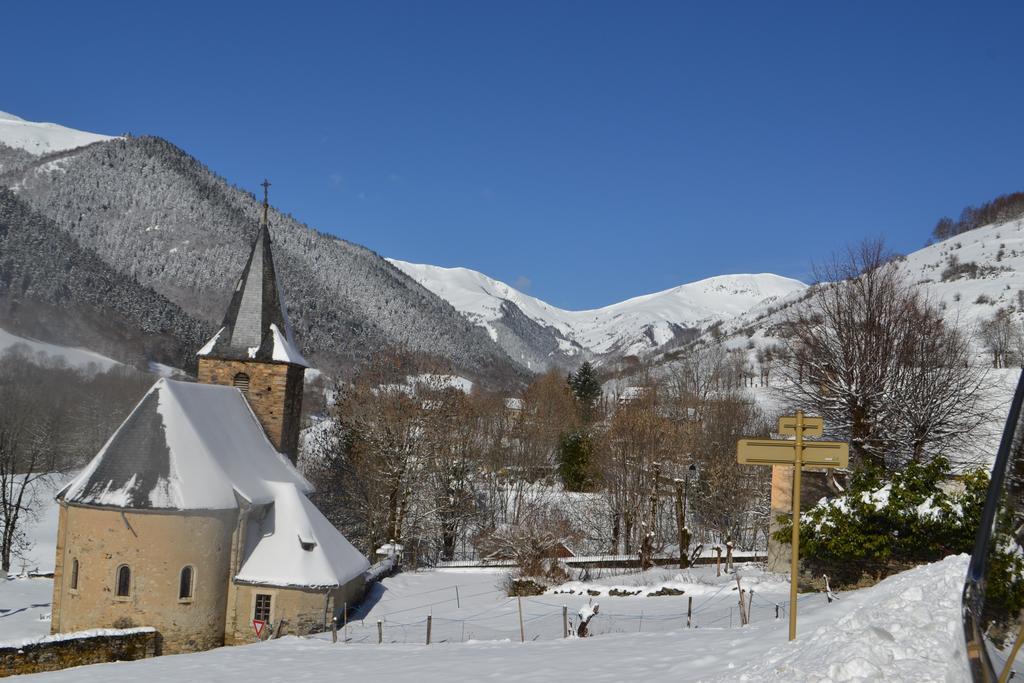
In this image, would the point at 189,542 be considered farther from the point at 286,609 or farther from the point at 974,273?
the point at 974,273

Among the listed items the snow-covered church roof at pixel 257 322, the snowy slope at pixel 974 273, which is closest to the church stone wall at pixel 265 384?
the snow-covered church roof at pixel 257 322

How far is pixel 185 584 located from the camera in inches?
915

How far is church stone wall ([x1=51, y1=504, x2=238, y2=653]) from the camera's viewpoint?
22.6m

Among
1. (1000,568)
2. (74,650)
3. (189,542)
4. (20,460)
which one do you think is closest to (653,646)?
(1000,568)

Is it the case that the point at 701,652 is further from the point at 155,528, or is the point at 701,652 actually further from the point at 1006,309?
the point at 1006,309

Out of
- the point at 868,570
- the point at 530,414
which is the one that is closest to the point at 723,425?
the point at 530,414

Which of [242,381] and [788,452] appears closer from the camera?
[788,452]

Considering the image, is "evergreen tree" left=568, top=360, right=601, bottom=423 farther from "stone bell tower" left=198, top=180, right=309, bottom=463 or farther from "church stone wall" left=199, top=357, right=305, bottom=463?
"church stone wall" left=199, top=357, right=305, bottom=463

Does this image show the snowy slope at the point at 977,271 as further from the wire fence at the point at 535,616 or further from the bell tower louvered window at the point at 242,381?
the bell tower louvered window at the point at 242,381

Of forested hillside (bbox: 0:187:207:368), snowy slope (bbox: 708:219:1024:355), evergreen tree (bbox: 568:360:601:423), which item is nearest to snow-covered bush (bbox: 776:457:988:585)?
snowy slope (bbox: 708:219:1024:355)

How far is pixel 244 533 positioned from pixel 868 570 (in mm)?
17967

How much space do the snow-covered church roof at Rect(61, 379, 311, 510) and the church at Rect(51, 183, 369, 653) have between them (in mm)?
37

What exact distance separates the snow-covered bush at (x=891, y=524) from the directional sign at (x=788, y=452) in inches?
368

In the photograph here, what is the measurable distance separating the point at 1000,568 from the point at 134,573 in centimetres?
2510
